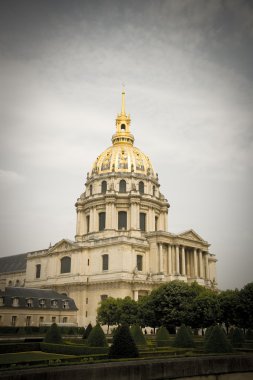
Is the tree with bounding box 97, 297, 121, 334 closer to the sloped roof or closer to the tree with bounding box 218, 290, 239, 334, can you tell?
the tree with bounding box 218, 290, 239, 334

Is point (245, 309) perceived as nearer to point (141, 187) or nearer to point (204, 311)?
point (204, 311)

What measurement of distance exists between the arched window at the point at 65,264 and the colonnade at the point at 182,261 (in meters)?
15.8

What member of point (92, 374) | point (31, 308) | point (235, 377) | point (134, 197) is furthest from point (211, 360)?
point (134, 197)

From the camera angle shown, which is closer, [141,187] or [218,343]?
[218,343]

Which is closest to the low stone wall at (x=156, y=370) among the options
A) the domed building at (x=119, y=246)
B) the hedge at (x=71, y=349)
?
the hedge at (x=71, y=349)

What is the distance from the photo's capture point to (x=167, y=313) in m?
45.2

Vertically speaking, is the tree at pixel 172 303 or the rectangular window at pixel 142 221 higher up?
the rectangular window at pixel 142 221

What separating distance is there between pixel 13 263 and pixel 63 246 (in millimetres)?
28816

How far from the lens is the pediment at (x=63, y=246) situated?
67.5 meters

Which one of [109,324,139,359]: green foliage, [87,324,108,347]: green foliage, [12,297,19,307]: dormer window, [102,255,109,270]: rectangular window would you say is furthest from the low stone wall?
[102,255,109,270]: rectangular window

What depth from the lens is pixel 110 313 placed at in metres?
50.8

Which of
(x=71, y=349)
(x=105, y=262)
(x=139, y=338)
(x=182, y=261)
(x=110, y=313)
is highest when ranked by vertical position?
(x=182, y=261)

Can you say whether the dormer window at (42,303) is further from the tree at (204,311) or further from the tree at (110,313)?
the tree at (204,311)

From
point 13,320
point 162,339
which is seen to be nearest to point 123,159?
point 13,320
